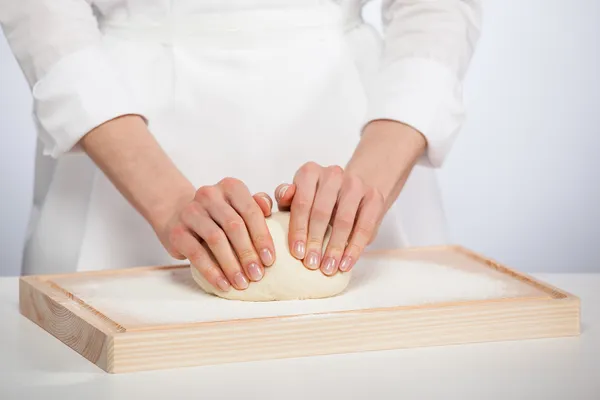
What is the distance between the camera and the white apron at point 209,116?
4.01 feet

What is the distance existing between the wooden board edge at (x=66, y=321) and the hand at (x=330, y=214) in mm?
215

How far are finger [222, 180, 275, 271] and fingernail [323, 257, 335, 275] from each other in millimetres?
49

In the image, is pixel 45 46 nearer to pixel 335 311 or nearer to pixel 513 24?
pixel 335 311

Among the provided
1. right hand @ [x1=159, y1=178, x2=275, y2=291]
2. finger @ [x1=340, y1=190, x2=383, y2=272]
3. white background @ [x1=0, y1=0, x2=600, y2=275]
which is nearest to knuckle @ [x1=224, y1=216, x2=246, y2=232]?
right hand @ [x1=159, y1=178, x2=275, y2=291]

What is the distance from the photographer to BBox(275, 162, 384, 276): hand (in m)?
0.99

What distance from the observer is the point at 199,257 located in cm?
99

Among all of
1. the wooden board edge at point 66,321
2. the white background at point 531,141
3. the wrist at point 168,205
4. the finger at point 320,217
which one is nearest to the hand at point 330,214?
the finger at point 320,217

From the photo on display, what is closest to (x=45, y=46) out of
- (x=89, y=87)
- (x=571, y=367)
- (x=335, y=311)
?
(x=89, y=87)

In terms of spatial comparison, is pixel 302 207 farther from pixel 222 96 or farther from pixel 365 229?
pixel 222 96

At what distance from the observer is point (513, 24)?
2645mm

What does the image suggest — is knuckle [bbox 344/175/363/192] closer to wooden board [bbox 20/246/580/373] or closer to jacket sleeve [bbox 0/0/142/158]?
wooden board [bbox 20/246/580/373]

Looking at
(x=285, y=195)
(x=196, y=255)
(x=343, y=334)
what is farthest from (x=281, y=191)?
(x=343, y=334)

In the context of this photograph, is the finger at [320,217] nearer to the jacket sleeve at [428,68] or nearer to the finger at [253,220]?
the finger at [253,220]

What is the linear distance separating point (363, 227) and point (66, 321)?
0.30 metres
